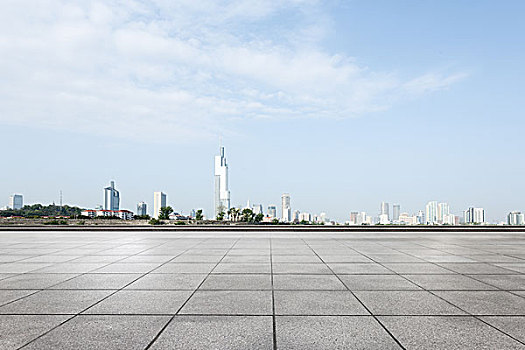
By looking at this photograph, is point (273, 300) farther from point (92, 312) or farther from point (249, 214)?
point (249, 214)

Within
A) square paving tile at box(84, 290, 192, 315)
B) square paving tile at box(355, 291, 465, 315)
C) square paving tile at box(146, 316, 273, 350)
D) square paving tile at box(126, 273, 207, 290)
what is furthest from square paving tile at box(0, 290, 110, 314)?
square paving tile at box(355, 291, 465, 315)

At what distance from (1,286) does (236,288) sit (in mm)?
4861

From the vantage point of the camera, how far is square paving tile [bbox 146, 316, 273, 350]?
4539 millimetres

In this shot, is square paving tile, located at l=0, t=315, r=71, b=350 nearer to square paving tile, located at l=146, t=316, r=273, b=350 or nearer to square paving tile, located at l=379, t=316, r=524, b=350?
square paving tile, located at l=146, t=316, r=273, b=350

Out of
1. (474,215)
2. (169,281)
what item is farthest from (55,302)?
(474,215)

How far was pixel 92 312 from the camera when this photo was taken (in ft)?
19.5

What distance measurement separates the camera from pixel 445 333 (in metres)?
5.00

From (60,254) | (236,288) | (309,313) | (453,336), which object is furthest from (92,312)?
(60,254)

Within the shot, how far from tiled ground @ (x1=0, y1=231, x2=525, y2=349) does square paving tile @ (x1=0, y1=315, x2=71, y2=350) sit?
15 mm

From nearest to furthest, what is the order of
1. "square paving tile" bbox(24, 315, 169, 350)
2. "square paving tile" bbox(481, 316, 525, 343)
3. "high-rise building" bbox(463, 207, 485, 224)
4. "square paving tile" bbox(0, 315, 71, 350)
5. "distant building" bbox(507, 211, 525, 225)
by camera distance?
"square paving tile" bbox(24, 315, 169, 350) < "square paving tile" bbox(0, 315, 71, 350) < "square paving tile" bbox(481, 316, 525, 343) < "distant building" bbox(507, 211, 525, 225) < "high-rise building" bbox(463, 207, 485, 224)

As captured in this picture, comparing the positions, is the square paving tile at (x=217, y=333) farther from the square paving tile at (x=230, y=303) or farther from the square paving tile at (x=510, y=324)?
the square paving tile at (x=510, y=324)

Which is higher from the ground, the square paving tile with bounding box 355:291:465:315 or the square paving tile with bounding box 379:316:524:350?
the square paving tile with bounding box 379:316:524:350

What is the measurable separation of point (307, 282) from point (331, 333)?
10.6ft

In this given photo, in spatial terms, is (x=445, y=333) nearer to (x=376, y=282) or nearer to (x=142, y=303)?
(x=376, y=282)
